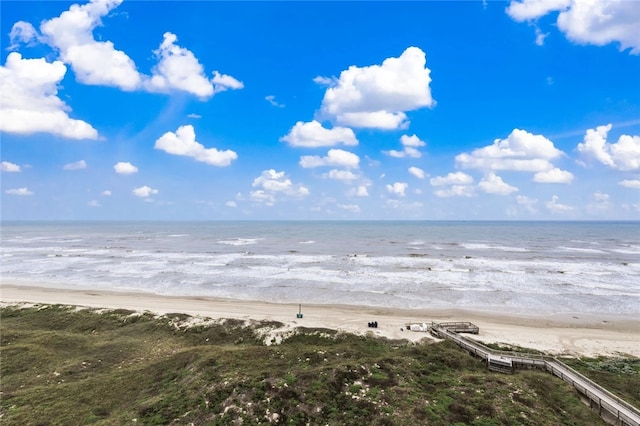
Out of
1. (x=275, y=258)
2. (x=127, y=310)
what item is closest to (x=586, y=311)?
(x=127, y=310)

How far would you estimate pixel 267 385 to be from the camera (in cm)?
1964

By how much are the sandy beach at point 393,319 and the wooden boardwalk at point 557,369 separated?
2.26 meters

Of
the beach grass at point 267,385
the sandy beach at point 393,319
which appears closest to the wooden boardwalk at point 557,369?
the beach grass at point 267,385

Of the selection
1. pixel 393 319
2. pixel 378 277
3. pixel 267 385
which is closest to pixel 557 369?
pixel 393 319

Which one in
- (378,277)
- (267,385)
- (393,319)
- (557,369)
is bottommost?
(393,319)

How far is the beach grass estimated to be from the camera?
17.5m

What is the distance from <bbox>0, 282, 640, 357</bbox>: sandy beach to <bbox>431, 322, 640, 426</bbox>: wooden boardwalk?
2262 mm

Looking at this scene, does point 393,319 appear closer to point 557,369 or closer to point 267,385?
point 557,369

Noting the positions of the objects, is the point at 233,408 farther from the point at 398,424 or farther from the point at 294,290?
the point at 294,290

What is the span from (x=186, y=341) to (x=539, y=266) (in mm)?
74721

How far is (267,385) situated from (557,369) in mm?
20212

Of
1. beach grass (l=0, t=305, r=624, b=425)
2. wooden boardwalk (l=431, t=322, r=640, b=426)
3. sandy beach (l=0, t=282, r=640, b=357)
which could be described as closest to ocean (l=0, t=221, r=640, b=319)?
sandy beach (l=0, t=282, r=640, b=357)

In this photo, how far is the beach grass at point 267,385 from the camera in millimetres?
17531

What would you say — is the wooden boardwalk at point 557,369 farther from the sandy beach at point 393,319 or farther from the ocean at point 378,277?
the ocean at point 378,277
